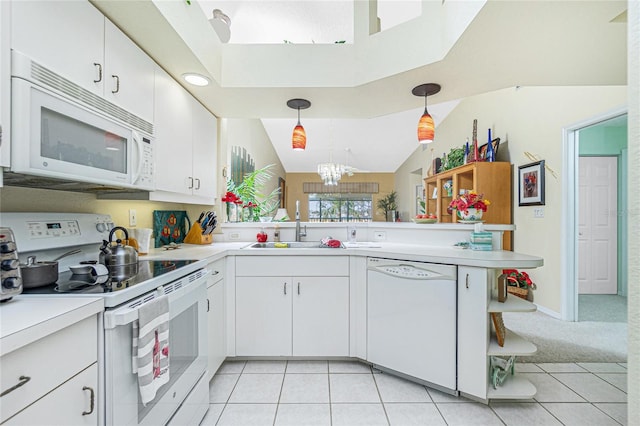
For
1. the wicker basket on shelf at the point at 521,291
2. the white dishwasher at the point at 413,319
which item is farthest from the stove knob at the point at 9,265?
the wicker basket on shelf at the point at 521,291

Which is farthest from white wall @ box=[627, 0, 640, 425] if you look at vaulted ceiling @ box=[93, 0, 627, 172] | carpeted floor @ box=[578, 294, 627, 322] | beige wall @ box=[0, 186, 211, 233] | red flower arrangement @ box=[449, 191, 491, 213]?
carpeted floor @ box=[578, 294, 627, 322]

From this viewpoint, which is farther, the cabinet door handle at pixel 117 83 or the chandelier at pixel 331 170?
the chandelier at pixel 331 170

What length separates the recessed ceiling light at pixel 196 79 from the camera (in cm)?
191

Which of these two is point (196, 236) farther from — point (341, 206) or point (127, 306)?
point (341, 206)

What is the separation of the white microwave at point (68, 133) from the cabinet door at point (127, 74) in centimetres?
Answer: 8

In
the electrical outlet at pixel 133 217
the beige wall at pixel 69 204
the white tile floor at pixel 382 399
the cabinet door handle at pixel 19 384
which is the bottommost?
the white tile floor at pixel 382 399

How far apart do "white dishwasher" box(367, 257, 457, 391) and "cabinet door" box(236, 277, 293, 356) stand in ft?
2.02

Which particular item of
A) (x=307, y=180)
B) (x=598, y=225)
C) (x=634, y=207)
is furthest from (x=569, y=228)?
(x=307, y=180)

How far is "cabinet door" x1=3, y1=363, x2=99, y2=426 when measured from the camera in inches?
26.9

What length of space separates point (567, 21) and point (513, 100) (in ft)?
9.05

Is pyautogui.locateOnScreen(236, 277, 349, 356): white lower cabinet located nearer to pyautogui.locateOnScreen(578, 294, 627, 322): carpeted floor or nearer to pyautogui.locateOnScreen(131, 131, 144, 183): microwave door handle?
pyautogui.locateOnScreen(131, 131, 144, 183): microwave door handle

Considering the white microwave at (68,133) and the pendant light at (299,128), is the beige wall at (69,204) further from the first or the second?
the pendant light at (299,128)

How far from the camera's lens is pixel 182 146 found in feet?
6.61

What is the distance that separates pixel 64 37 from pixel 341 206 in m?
8.91
